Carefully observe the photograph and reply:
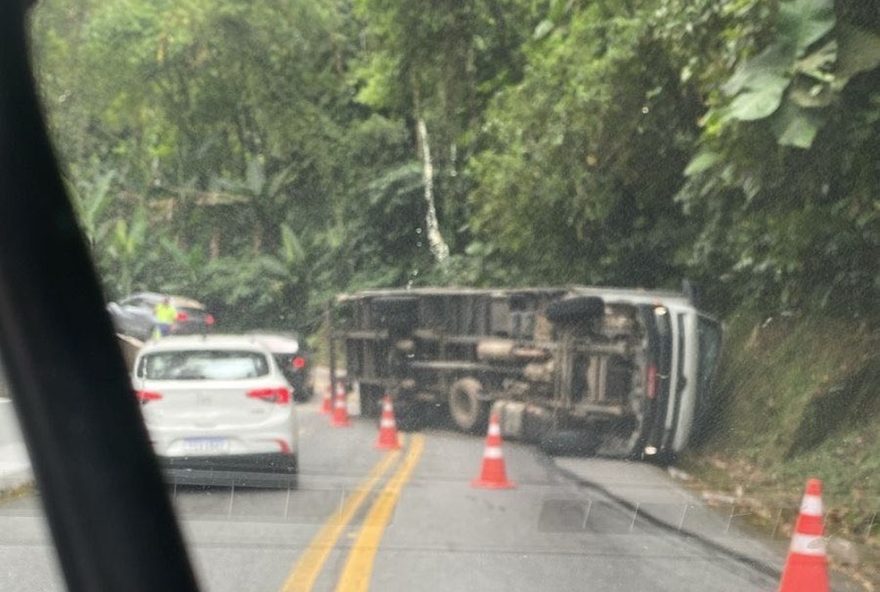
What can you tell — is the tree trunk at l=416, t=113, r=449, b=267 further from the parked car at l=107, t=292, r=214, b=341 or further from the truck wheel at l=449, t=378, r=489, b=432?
the truck wheel at l=449, t=378, r=489, b=432

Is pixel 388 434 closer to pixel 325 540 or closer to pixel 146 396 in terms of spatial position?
pixel 146 396

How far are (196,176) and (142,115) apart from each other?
1325 mm

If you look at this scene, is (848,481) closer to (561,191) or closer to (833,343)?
(833,343)

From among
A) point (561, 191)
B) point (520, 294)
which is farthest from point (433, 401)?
point (561, 191)

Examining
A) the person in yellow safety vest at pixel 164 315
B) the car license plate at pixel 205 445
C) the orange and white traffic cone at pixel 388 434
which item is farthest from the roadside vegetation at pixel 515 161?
the car license plate at pixel 205 445

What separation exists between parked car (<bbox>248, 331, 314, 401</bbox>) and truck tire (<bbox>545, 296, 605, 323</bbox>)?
296 cm

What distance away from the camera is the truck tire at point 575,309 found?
41.0 feet

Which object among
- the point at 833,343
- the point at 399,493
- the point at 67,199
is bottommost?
the point at 399,493

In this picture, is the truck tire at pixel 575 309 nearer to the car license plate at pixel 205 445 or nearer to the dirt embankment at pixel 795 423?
the dirt embankment at pixel 795 423

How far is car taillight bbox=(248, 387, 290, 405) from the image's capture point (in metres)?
10.8

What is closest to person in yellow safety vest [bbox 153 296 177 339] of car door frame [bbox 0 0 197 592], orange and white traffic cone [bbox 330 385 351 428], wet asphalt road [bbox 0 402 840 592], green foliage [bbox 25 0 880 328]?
green foliage [bbox 25 0 880 328]

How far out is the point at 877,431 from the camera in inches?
445

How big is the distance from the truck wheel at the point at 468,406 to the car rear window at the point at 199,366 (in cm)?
323

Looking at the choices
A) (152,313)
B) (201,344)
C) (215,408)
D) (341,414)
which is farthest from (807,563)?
(152,313)
